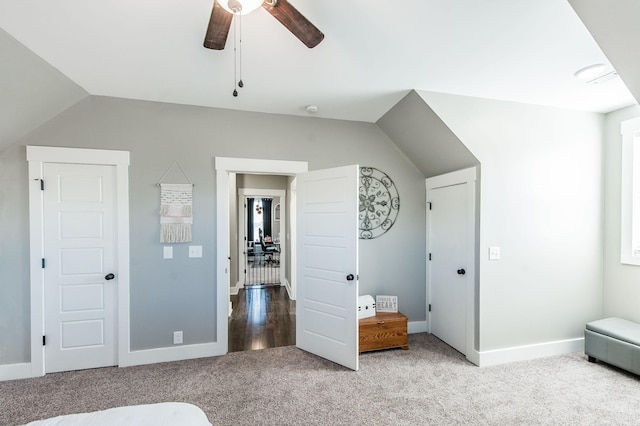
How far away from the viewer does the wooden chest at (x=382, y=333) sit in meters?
3.09

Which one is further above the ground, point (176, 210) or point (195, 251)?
point (176, 210)

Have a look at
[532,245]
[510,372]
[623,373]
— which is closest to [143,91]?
[532,245]

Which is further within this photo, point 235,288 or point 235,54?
point 235,288

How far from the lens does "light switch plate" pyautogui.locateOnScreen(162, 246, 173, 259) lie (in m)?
2.95

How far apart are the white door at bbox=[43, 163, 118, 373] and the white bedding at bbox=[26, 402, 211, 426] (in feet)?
6.36

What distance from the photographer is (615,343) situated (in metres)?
2.66

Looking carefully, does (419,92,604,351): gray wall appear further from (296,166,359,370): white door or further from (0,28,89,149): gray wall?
(0,28,89,149): gray wall

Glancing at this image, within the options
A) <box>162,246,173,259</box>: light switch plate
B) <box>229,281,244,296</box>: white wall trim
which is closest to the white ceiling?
<box>162,246,173,259</box>: light switch plate

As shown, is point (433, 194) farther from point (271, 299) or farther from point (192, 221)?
point (271, 299)

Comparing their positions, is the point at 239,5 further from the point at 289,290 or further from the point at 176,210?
the point at 289,290

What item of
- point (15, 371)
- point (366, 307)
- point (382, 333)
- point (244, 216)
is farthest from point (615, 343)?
point (244, 216)

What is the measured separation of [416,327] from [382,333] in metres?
0.79

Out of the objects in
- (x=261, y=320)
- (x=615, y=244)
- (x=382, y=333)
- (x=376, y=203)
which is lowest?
(x=261, y=320)

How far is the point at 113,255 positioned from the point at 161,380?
1294 mm
